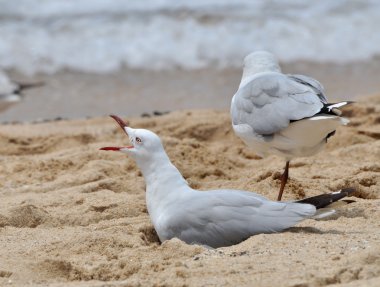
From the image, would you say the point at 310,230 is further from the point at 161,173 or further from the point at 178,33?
the point at 178,33

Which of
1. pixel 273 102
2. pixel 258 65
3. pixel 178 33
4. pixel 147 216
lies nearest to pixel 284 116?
pixel 273 102

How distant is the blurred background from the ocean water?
0.01 meters

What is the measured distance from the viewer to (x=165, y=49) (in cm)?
1170

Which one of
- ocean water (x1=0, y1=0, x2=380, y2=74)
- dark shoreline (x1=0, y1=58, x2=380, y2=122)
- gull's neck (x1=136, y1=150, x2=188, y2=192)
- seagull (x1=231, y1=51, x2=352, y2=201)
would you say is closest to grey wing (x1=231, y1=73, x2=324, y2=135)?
seagull (x1=231, y1=51, x2=352, y2=201)

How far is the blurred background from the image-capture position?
9.64 m

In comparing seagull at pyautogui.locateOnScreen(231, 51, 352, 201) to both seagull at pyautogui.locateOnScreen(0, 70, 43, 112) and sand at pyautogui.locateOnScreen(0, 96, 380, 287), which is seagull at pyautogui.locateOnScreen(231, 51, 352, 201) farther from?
seagull at pyautogui.locateOnScreen(0, 70, 43, 112)

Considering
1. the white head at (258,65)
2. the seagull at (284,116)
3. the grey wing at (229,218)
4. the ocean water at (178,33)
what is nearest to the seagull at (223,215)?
the grey wing at (229,218)

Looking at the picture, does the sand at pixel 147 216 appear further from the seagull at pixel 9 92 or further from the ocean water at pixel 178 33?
the ocean water at pixel 178 33

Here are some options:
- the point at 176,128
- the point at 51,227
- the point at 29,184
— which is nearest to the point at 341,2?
the point at 176,128

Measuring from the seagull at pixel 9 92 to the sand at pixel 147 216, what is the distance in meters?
1.49

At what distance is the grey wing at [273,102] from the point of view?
16.1 feet

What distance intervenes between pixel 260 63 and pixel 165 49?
20.2 ft

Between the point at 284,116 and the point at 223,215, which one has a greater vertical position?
the point at 284,116

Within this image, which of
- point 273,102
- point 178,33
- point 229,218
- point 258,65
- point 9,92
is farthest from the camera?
point 178,33
